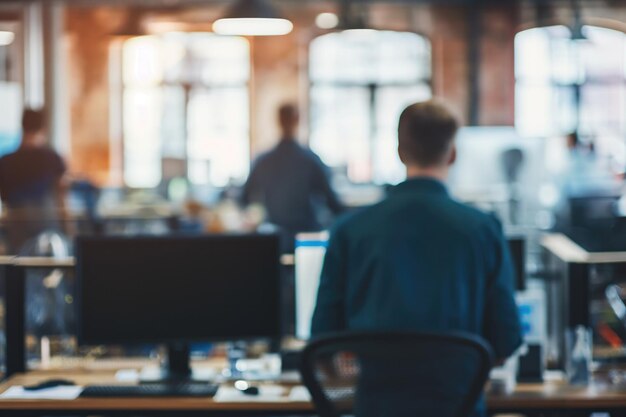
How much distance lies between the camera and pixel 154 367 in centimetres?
334

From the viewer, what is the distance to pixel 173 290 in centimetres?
314

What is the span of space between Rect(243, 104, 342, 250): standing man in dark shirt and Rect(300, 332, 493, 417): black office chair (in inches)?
137

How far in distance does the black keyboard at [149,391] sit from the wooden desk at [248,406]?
30 mm

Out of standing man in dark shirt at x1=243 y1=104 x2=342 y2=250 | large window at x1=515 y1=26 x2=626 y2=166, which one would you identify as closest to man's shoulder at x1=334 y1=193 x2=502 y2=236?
standing man in dark shirt at x1=243 y1=104 x2=342 y2=250

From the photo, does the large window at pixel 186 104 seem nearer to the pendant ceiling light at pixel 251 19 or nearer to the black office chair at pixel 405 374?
the pendant ceiling light at pixel 251 19

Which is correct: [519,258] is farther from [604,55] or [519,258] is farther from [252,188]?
[604,55]

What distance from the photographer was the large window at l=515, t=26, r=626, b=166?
38.8 feet

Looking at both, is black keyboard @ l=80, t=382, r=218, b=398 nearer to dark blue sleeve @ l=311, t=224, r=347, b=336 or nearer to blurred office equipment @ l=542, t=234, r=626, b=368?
dark blue sleeve @ l=311, t=224, r=347, b=336

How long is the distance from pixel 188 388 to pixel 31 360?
739mm

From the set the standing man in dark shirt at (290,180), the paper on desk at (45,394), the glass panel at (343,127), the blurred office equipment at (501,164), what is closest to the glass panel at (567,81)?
the glass panel at (343,127)

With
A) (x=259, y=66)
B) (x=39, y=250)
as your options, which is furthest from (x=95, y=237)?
(x=259, y=66)

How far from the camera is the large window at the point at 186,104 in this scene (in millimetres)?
11664

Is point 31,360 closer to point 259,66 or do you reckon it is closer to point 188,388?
point 188,388

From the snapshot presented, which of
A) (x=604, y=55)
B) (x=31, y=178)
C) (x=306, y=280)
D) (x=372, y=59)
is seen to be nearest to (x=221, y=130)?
(x=372, y=59)
